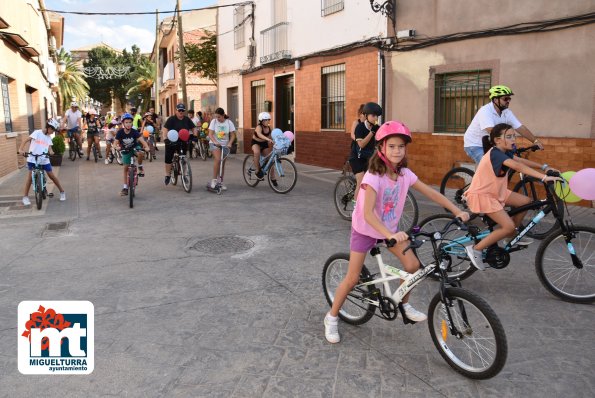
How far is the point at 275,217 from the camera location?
812cm

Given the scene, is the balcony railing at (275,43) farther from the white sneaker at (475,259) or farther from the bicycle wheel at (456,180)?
the white sneaker at (475,259)

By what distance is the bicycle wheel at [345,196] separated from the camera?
25.5 ft

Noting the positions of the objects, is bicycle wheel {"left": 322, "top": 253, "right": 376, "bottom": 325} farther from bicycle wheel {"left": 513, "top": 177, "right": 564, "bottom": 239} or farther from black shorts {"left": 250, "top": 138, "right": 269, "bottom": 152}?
black shorts {"left": 250, "top": 138, "right": 269, "bottom": 152}

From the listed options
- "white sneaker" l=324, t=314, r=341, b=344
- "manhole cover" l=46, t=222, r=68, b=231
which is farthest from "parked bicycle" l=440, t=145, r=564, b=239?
"manhole cover" l=46, t=222, r=68, b=231

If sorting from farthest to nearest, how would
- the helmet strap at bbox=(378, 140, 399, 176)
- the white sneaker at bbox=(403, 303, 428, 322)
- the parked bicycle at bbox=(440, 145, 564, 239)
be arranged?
the parked bicycle at bbox=(440, 145, 564, 239) < the white sneaker at bbox=(403, 303, 428, 322) < the helmet strap at bbox=(378, 140, 399, 176)

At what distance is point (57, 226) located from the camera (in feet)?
25.3

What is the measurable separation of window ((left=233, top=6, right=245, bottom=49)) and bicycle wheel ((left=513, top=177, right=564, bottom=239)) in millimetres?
16385

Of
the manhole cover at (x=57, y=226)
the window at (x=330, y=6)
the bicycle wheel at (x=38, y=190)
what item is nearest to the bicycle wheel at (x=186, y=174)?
the bicycle wheel at (x=38, y=190)

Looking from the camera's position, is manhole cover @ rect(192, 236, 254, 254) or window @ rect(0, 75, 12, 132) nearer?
manhole cover @ rect(192, 236, 254, 254)

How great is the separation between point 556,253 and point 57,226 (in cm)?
670

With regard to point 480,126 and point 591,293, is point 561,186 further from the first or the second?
point 480,126

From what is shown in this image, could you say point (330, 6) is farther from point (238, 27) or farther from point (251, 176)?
point (238, 27)

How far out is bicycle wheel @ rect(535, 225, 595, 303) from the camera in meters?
4.36

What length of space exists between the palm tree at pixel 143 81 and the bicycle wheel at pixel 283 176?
44.8 metres
